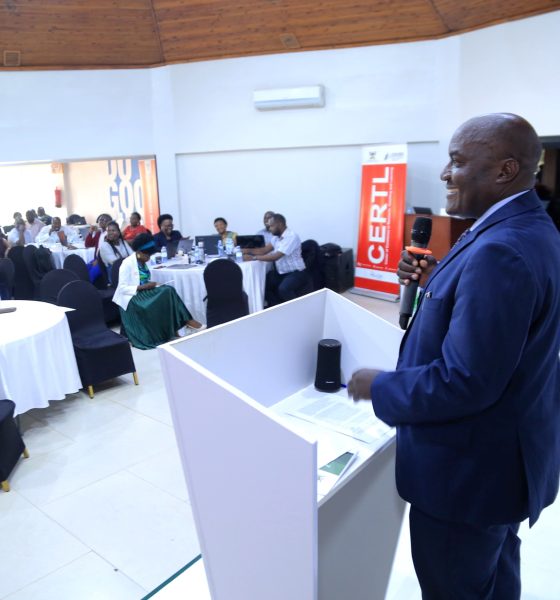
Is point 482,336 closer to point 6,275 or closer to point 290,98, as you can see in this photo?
point 6,275

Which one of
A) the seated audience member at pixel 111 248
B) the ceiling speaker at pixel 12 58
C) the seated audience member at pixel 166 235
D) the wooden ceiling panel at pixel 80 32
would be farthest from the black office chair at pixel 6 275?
the ceiling speaker at pixel 12 58

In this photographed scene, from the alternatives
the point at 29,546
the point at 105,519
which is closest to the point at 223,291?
the point at 105,519

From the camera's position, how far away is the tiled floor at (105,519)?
2.43m

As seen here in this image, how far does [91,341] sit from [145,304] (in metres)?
1.19

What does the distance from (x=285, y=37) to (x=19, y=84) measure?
439 cm

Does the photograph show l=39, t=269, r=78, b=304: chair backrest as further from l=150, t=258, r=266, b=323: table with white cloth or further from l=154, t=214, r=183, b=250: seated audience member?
l=154, t=214, r=183, b=250: seated audience member

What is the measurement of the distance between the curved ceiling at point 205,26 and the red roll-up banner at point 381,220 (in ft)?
5.70

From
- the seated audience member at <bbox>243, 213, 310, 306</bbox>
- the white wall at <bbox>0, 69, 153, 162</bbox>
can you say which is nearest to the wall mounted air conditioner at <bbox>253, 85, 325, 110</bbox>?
the white wall at <bbox>0, 69, 153, 162</bbox>

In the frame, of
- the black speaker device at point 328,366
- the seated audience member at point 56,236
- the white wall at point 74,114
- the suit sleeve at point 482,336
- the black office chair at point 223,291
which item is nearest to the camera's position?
the suit sleeve at point 482,336

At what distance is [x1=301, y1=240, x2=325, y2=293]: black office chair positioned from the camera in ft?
25.2

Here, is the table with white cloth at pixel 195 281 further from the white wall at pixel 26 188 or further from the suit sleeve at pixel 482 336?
the white wall at pixel 26 188

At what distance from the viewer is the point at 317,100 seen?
8.21 meters

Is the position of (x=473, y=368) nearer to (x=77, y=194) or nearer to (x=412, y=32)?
(x=412, y=32)

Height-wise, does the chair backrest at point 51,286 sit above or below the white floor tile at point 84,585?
above
